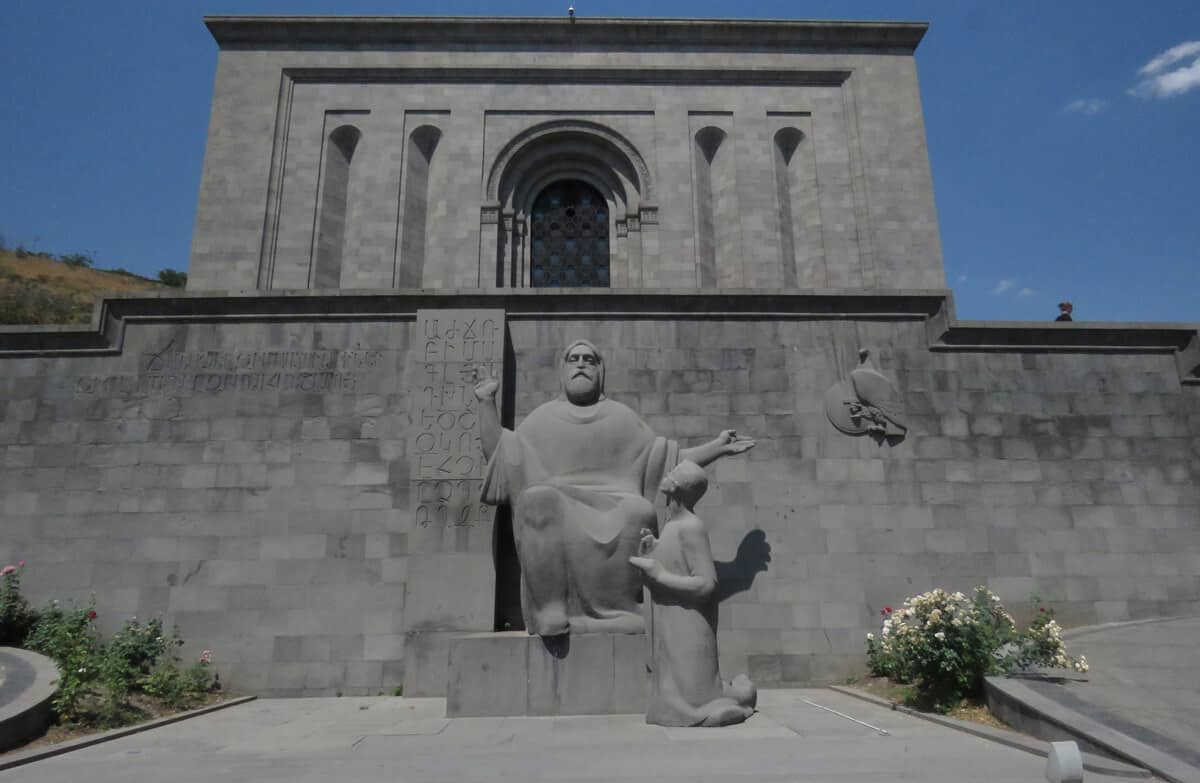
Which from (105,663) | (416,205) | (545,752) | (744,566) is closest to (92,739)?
(105,663)

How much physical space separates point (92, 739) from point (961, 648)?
28.0 feet

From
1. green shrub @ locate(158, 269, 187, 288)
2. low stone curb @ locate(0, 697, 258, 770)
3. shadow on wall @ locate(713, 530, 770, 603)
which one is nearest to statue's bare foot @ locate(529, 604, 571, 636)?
shadow on wall @ locate(713, 530, 770, 603)

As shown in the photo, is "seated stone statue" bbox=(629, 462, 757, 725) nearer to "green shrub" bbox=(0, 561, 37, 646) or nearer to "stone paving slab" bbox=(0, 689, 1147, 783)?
"stone paving slab" bbox=(0, 689, 1147, 783)

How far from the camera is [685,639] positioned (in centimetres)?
671

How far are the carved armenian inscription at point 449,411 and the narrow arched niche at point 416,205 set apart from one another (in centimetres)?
859

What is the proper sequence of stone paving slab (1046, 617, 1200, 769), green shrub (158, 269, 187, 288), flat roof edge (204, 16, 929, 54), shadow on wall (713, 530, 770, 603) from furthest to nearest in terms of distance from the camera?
green shrub (158, 269, 187, 288), flat roof edge (204, 16, 929, 54), shadow on wall (713, 530, 770, 603), stone paving slab (1046, 617, 1200, 769)

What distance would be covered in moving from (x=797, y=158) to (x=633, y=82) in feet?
16.8

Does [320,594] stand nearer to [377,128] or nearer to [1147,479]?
[1147,479]

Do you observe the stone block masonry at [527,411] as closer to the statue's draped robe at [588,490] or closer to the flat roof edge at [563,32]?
the statue's draped robe at [588,490]

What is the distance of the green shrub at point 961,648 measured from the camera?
759 centimetres

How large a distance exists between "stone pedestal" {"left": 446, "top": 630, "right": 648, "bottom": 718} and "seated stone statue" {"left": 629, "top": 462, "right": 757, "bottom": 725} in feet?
1.78

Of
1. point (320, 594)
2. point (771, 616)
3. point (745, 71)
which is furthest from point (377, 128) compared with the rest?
point (771, 616)

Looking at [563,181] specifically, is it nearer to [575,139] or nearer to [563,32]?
[575,139]

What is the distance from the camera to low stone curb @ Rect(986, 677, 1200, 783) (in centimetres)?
521
